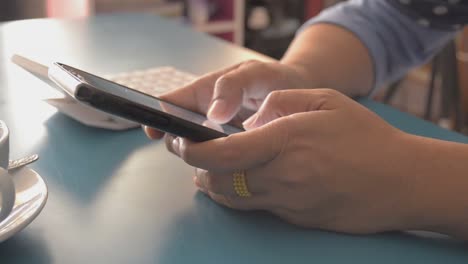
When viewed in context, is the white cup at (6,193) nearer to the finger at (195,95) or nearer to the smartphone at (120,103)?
the smartphone at (120,103)

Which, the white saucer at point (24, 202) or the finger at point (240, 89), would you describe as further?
the finger at point (240, 89)

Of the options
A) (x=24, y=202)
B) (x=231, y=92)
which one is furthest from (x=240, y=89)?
(x=24, y=202)

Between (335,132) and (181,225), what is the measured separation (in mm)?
143

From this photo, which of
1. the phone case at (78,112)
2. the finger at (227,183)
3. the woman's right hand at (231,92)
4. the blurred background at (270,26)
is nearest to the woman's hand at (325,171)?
the finger at (227,183)

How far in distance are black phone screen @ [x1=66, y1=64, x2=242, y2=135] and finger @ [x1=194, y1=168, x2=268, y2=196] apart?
0.04 m

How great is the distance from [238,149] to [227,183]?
49mm

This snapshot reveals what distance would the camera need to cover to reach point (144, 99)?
509 mm

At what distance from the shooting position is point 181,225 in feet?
1.59

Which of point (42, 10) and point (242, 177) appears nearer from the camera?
point (242, 177)

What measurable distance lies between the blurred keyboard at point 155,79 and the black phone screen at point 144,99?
17 cm

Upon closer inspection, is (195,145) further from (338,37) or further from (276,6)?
(276,6)

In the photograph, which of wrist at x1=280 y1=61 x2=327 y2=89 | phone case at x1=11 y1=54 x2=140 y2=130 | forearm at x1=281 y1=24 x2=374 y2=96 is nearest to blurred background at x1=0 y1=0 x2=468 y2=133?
forearm at x1=281 y1=24 x2=374 y2=96

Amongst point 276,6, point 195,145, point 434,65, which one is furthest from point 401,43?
point 276,6

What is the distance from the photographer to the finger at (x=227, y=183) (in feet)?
1.58
